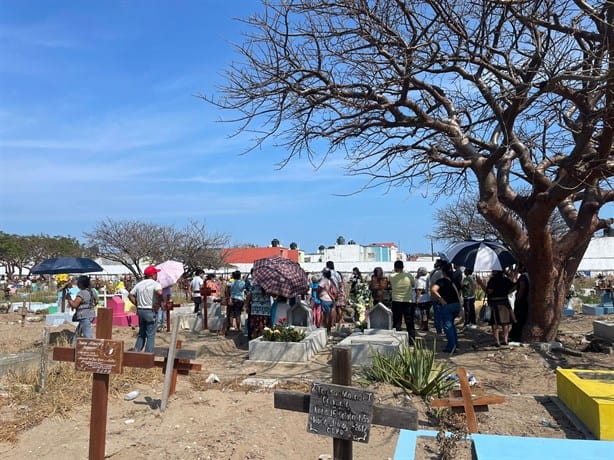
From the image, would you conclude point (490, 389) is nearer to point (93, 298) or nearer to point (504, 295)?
point (504, 295)

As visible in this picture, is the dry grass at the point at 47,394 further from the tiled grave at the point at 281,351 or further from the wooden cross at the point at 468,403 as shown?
the wooden cross at the point at 468,403

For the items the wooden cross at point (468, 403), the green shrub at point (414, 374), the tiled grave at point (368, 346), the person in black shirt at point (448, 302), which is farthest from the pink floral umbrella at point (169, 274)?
the wooden cross at point (468, 403)

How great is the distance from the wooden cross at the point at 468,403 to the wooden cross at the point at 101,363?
3053 millimetres

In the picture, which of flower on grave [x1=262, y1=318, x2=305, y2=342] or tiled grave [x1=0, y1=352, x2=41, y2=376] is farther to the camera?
A: flower on grave [x1=262, y1=318, x2=305, y2=342]

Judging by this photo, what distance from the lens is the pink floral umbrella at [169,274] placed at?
12750 mm

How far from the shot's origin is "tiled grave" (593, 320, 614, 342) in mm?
10305

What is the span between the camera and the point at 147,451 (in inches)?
197

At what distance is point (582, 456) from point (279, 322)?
7274 millimetres

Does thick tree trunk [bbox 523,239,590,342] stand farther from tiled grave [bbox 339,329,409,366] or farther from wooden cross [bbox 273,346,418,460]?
wooden cross [bbox 273,346,418,460]

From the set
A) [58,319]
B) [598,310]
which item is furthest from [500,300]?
[58,319]

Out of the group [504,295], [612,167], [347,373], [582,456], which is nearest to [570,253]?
[504,295]

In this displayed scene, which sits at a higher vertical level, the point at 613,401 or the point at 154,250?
the point at 154,250

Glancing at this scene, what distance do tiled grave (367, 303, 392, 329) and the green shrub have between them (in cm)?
401

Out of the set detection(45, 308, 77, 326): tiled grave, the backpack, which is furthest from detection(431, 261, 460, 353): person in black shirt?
detection(45, 308, 77, 326): tiled grave
